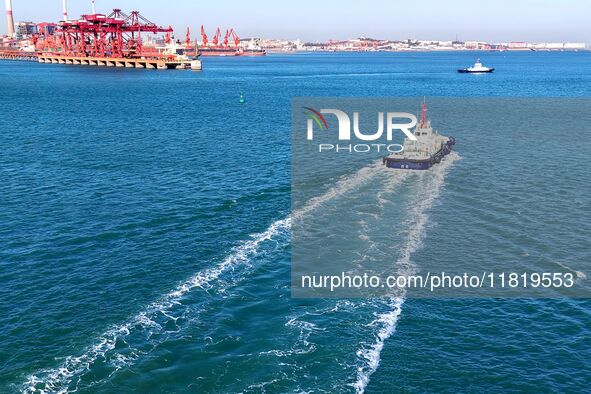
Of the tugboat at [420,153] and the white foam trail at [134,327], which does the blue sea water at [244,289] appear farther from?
the tugboat at [420,153]

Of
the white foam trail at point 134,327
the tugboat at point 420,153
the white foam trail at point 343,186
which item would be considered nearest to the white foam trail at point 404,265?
the tugboat at point 420,153

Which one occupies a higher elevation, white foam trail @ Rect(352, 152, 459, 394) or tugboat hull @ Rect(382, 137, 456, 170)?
tugboat hull @ Rect(382, 137, 456, 170)

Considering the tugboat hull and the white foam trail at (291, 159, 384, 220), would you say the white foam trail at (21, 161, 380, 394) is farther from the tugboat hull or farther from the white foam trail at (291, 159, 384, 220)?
the tugboat hull

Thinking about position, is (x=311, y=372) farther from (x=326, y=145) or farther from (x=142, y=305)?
(x=326, y=145)

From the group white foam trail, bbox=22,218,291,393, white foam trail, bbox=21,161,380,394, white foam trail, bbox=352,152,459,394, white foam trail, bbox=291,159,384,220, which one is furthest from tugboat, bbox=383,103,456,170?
white foam trail, bbox=22,218,291,393

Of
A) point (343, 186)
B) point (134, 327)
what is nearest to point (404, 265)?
point (134, 327)
